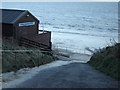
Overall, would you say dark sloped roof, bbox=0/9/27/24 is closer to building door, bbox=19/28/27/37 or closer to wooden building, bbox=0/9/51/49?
wooden building, bbox=0/9/51/49

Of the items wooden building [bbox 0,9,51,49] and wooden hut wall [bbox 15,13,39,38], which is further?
wooden hut wall [bbox 15,13,39,38]

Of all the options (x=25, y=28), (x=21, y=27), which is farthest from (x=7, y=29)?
(x=25, y=28)

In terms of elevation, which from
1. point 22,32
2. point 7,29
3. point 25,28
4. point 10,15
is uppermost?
point 10,15

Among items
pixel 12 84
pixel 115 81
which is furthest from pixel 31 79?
pixel 115 81

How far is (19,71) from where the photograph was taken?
8945 millimetres

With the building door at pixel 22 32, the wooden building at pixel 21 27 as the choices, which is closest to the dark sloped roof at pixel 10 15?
the wooden building at pixel 21 27

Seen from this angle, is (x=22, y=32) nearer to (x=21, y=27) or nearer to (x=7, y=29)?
(x=21, y=27)

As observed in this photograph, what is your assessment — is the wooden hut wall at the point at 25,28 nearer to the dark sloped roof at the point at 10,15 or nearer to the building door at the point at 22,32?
the building door at the point at 22,32

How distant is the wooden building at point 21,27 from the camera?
20.5 metres

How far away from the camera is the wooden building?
20.5 m

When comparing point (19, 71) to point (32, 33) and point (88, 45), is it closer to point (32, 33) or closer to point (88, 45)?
point (32, 33)

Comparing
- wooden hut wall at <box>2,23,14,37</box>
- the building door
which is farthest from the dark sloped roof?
the building door

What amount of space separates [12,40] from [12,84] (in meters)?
12.7

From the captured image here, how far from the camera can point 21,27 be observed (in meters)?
21.5
